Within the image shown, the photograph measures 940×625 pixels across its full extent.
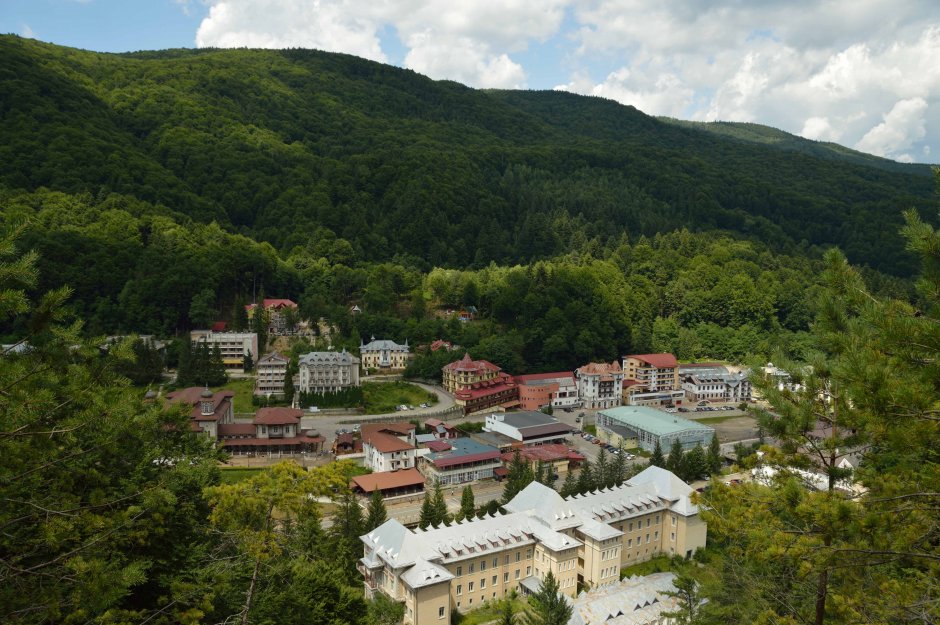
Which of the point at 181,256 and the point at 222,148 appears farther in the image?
the point at 222,148

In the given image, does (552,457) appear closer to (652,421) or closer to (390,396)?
(652,421)

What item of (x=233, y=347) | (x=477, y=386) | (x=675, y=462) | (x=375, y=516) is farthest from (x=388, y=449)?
(x=233, y=347)

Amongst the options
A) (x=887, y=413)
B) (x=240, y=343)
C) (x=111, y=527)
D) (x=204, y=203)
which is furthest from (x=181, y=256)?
(x=887, y=413)

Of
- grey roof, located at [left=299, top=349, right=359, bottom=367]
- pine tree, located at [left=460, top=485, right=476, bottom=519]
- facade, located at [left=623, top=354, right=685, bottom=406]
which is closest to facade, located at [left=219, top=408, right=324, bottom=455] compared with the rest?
grey roof, located at [left=299, top=349, right=359, bottom=367]

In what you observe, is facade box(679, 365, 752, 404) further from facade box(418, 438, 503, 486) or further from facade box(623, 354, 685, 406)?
facade box(418, 438, 503, 486)

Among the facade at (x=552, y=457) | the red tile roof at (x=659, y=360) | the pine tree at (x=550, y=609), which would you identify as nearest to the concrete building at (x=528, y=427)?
the facade at (x=552, y=457)

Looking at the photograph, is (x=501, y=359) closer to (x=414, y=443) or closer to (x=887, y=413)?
(x=414, y=443)
